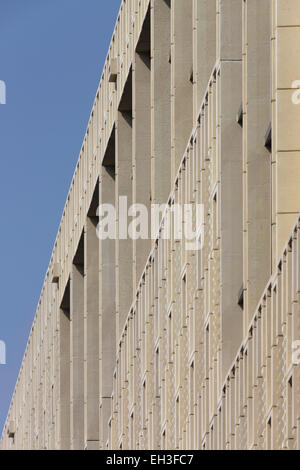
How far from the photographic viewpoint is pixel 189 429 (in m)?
39.9

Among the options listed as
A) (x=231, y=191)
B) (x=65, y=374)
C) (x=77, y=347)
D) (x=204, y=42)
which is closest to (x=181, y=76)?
(x=204, y=42)

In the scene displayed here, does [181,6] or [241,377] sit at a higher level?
[181,6]

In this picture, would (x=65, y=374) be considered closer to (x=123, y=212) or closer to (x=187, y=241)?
(x=123, y=212)

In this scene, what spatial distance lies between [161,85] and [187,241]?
25.1ft

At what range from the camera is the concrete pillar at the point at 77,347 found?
2613 inches

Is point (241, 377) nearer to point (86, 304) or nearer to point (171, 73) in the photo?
point (171, 73)

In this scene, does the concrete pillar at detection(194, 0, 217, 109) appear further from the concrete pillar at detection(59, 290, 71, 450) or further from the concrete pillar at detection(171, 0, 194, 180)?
the concrete pillar at detection(59, 290, 71, 450)

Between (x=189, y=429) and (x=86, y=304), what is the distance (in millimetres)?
24642

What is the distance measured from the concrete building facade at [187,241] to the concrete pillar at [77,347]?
7 cm

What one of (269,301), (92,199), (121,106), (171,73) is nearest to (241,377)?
(269,301)

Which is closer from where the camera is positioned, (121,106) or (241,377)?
(241,377)

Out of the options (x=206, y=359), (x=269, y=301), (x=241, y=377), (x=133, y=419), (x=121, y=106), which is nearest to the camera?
(x=269, y=301)
